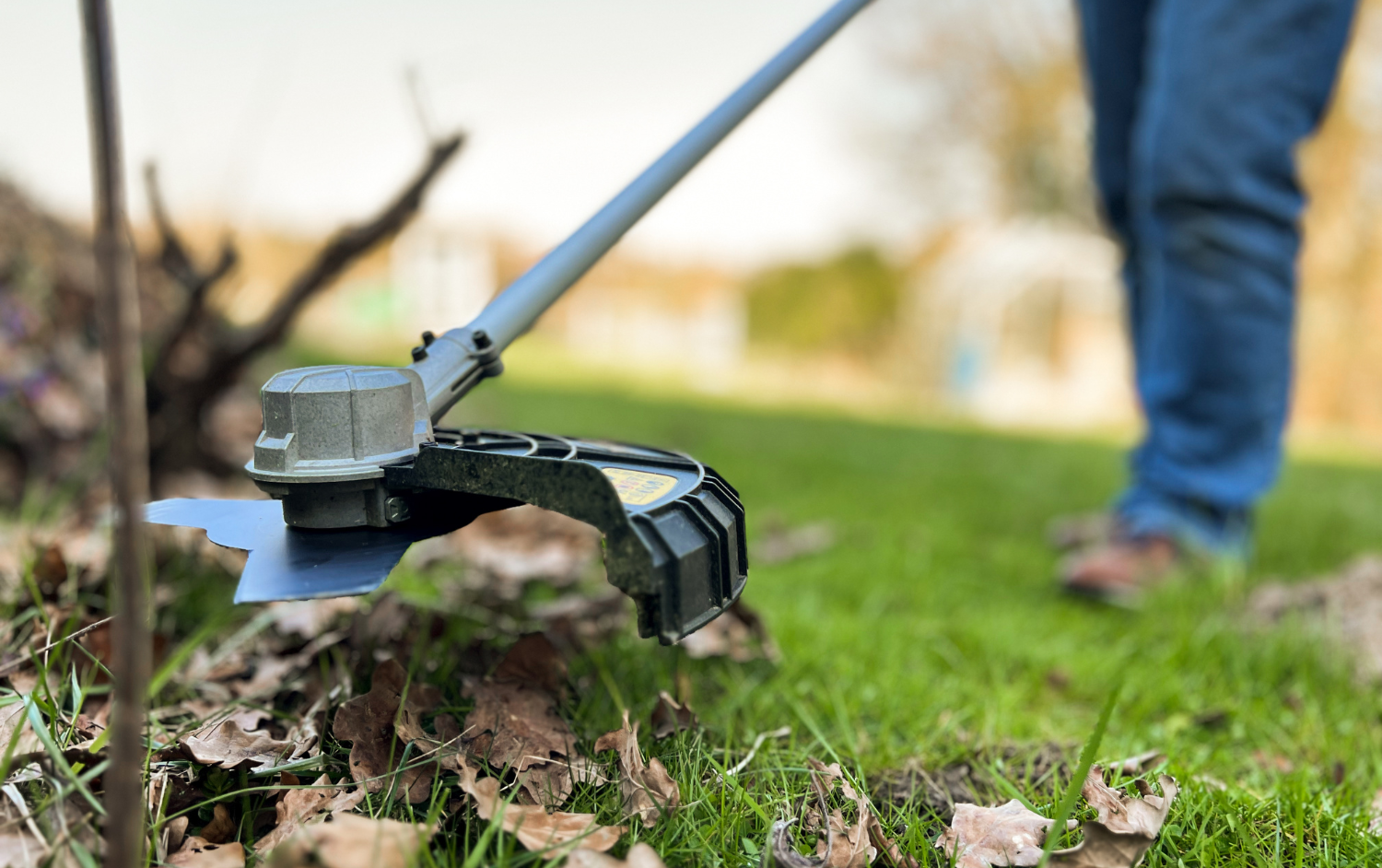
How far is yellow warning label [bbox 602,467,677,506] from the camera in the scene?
0.94m

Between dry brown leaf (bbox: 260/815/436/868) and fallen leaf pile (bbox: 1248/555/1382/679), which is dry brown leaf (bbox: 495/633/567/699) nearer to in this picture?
dry brown leaf (bbox: 260/815/436/868)

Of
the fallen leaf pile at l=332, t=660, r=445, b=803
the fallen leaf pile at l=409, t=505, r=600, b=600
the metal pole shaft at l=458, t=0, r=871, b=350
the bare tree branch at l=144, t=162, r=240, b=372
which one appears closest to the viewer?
the fallen leaf pile at l=332, t=660, r=445, b=803

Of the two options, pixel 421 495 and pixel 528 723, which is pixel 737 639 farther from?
pixel 421 495

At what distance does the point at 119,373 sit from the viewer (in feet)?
1.78

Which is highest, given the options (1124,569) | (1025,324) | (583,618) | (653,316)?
(583,618)

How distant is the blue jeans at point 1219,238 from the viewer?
6.97ft

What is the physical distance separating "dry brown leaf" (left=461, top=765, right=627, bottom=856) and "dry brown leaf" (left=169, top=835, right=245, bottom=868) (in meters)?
0.21

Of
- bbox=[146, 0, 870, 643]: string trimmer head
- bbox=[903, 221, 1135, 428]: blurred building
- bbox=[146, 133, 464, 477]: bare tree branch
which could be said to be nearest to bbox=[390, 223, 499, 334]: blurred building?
bbox=[903, 221, 1135, 428]: blurred building

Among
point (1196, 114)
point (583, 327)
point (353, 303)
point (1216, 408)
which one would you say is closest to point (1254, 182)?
point (1196, 114)

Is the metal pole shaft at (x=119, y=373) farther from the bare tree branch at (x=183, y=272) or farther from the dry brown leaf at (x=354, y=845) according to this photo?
the bare tree branch at (x=183, y=272)

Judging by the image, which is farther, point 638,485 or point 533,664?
point 533,664

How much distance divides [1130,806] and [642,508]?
0.61 m

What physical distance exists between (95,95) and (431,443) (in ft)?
1.75

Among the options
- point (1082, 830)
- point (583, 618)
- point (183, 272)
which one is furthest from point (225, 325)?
point (1082, 830)
